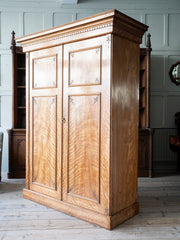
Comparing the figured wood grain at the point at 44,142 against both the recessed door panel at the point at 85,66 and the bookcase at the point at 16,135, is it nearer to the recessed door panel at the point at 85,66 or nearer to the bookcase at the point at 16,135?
the recessed door panel at the point at 85,66

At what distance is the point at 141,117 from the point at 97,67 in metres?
2.46

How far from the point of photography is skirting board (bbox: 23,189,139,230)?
101 inches

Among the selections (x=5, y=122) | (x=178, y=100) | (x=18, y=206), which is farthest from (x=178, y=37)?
(x=18, y=206)

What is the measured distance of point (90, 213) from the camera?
2670 millimetres

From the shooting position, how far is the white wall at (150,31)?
4918 mm

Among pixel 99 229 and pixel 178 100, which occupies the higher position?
pixel 178 100

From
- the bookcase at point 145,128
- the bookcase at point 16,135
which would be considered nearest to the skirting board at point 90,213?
the bookcase at point 16,135

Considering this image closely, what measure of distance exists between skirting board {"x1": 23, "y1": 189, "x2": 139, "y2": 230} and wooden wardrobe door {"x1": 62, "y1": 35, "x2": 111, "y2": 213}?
0.07 meters

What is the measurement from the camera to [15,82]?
4.54 metres

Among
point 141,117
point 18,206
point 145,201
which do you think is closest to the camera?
point 18,206

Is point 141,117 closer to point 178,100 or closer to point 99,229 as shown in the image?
point 178,100

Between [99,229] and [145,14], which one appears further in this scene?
[145,14]

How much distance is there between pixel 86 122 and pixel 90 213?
0.99 m

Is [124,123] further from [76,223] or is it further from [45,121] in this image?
[76,223]
